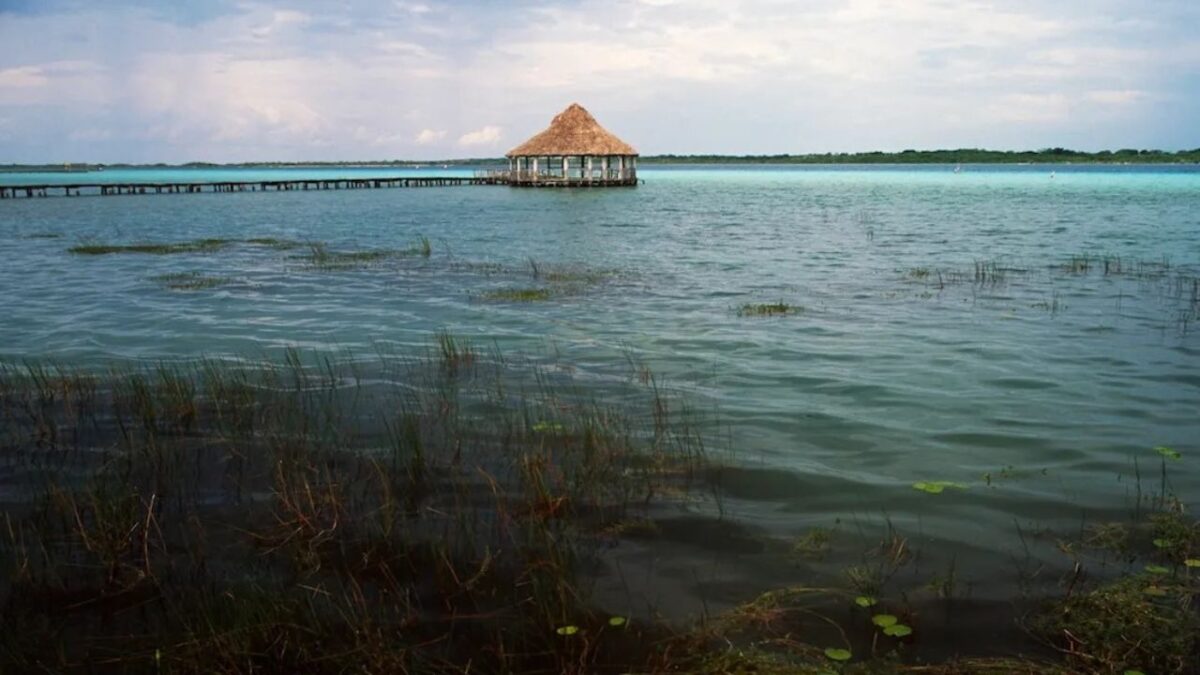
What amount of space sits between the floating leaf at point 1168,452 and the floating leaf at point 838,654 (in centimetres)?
477

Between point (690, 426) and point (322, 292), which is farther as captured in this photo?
point (322, 292)

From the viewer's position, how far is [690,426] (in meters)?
8.74

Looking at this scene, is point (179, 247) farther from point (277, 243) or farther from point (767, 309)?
point (767, 309)

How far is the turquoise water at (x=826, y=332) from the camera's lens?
7.36 meters

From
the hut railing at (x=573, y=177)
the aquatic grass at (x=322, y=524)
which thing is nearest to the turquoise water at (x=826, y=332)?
the aquatic grass at (x=322, y=524)

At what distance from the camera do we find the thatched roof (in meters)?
71.4

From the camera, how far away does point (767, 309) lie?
52.0 feet

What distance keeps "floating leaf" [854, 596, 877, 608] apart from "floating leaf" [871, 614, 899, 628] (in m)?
0.14

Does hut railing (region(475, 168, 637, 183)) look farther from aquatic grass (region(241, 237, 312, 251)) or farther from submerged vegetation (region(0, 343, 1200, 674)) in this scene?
submerged vegetation (region(0, 343, 1200, 674))

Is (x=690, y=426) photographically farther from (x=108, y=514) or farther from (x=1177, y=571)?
(x=108, y=514)

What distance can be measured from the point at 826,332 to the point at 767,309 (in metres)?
2.21

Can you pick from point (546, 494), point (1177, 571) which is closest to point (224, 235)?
point (546, 494)

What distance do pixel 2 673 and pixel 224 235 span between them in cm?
3337

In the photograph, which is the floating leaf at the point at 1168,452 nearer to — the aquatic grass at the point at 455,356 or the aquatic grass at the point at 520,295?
the aquatic grass at the point at 455,356
